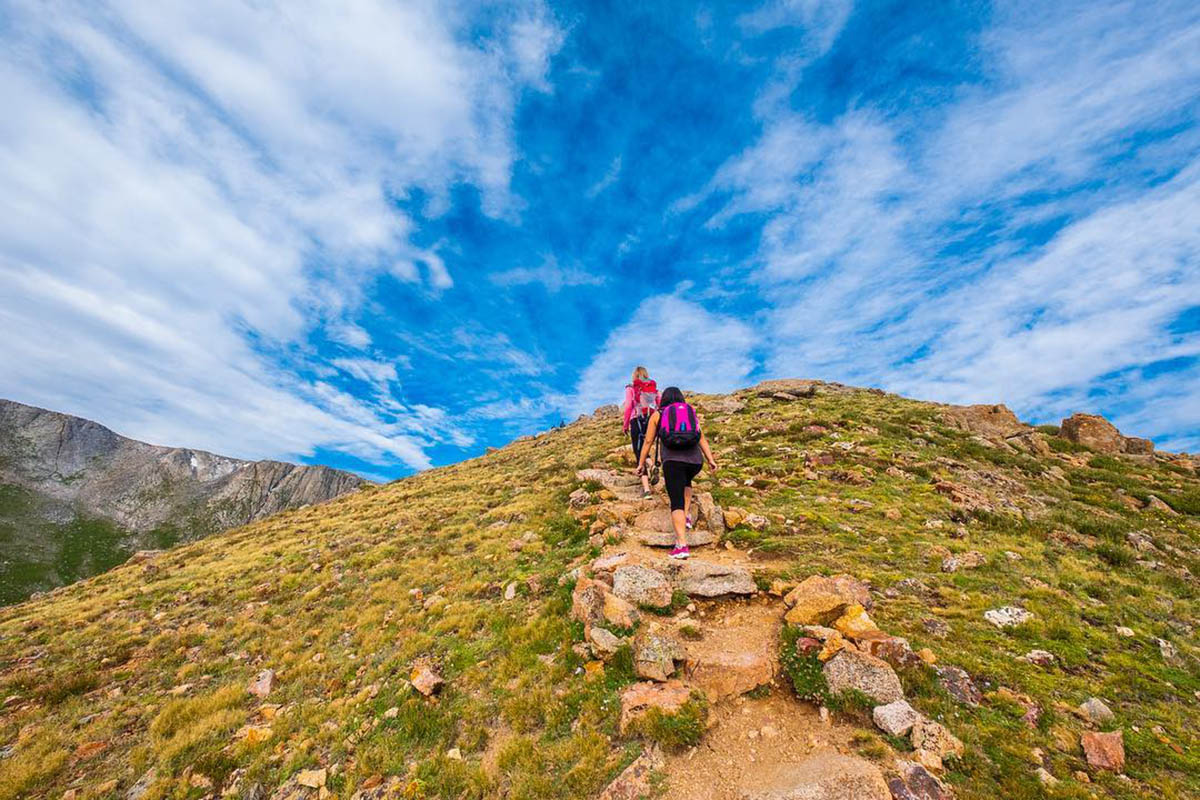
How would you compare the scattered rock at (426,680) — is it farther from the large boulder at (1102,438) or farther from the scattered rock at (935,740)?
the large boulder at (1102,438)

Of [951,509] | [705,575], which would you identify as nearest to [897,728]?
[705,575]

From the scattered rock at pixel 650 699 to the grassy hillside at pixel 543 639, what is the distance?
0.27m

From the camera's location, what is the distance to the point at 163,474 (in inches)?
7835

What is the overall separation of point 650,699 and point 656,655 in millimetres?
703

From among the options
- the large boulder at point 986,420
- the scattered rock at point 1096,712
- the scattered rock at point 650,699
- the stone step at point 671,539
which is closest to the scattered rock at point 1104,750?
the scattered rock at point 1096,712

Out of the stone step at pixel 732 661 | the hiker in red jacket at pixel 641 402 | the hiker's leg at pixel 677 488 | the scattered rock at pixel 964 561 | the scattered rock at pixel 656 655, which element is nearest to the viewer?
the stone step at pixel 732 661

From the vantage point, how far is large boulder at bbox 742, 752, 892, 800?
4.55 meters

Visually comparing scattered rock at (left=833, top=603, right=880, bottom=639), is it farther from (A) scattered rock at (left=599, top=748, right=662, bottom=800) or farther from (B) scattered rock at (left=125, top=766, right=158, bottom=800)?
(B) scattered rock at (left=125, top=766, right=158, bottom=800)

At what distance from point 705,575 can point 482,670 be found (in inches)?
185

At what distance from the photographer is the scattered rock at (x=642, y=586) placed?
8703 mm

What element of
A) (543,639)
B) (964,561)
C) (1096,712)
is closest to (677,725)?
(543,639)

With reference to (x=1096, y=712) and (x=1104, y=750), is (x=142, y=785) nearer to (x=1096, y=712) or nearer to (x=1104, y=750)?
(x=1104, y=750)

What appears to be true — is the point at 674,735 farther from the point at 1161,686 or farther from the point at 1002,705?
the point at 1161,686

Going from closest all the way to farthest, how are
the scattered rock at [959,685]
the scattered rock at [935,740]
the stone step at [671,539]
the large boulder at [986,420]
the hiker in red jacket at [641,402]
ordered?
1. the scattered rock at [935,740]
2. the scattered rock at [959,685]
3. the stone step at [671,539]
4. the hiker in red jacket at [641,402]
5. the large boulder at [986,420]
